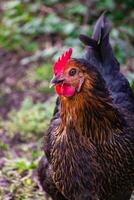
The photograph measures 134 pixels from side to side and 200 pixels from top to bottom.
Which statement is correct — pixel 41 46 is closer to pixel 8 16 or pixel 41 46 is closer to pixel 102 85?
pixel 8 16

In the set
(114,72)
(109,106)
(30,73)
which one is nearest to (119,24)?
(30,73)

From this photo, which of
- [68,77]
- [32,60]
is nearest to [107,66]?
[68,77]

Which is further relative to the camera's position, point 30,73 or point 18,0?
point 18,0

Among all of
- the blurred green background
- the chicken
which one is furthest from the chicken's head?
the blurred green background

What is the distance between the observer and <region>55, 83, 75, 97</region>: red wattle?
358 centimetres

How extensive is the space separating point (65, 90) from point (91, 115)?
0.97 feet

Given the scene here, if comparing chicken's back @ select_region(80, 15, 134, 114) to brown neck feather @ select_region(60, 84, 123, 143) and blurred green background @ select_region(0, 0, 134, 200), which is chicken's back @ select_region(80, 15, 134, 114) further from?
blurred green background @ select_region(0, 0, 134, 200)

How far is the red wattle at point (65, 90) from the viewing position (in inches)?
141

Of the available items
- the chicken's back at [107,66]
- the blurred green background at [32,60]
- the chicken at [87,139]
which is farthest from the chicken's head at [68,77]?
the blurred green background at [32,60]

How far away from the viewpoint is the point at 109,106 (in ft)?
12.5

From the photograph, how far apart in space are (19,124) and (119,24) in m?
2.75

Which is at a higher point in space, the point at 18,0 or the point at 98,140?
the point at 18,0

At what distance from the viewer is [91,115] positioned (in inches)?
149

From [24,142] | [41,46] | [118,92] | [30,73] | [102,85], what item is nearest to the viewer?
[102,85]
